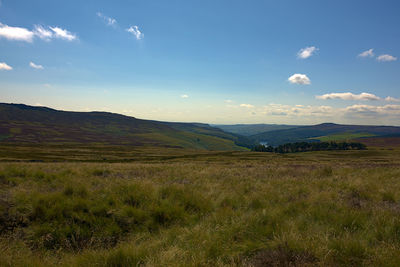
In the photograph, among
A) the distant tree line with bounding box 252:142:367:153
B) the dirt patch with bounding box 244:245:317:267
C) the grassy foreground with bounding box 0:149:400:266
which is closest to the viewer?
the dirt patch with bounding box 244:245:317:267

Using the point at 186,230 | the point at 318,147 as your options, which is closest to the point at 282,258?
the point at 186,230

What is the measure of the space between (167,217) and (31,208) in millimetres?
3734

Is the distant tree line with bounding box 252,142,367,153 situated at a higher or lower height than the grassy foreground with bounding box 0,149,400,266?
lower

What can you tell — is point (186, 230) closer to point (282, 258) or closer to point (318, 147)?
point (282, 258)

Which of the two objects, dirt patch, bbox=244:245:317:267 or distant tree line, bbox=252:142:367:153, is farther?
distant tree line, bbox=252:142:367:153

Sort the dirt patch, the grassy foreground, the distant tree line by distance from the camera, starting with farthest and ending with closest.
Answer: the distant tree line → the grassy foreground → the dirt patch

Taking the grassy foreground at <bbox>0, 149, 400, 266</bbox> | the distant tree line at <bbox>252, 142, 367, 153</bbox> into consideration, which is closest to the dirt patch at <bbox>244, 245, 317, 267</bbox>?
the grassy foreground at <bbox>0, 149, 400, 266</bbox>

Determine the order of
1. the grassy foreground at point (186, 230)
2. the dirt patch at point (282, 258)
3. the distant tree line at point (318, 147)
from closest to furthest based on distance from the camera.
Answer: the dirt patch at point (282, 258) → the grassy foreground at point (186, 230) → the distant tree line at point (318, 147)

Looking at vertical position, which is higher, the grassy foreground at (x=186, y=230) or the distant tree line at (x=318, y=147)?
the grassy foreground at (x=186, y=230)

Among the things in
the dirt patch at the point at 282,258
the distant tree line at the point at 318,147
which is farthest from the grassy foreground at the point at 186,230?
the distant tree line at the point at 318,147

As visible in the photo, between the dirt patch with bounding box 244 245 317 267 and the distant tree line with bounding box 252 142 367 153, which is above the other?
the dirt patch with bounding box 244 245 317 267

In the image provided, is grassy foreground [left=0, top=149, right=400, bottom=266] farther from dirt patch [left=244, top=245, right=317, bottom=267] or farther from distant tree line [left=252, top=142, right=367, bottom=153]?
distant tree line [left=252, top=142, right=367, bottom=153]

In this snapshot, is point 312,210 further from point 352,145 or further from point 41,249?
point 352,145

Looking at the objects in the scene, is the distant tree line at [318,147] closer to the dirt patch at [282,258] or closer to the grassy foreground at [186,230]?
the grassy foreground at [186,230]
